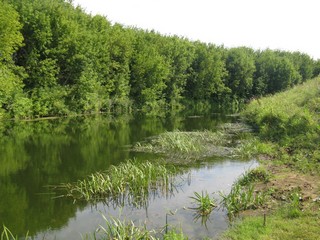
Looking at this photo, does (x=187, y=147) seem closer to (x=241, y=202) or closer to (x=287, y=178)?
(x=287, y=178)

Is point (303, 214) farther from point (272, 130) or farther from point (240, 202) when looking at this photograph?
point (272, 130)

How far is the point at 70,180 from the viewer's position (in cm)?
1470

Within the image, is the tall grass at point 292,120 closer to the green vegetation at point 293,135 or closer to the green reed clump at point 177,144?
the green vegetation at point 293,135

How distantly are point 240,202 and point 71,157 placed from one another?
11423 millimetres

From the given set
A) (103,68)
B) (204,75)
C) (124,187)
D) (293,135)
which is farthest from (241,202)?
(204,75)

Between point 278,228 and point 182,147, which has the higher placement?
point 182,147

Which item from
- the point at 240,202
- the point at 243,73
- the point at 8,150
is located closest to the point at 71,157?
the point at 8,150

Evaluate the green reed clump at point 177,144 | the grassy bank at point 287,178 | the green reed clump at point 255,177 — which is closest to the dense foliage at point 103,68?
the green reed clump at point 177,144

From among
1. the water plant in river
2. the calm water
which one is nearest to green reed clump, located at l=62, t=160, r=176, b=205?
the calm water

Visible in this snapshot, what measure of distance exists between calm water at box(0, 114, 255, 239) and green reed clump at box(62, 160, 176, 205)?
0.54 meters

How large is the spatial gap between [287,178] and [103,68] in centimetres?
4008

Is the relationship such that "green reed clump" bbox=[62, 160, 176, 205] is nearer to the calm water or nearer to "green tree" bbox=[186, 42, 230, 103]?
the calm water

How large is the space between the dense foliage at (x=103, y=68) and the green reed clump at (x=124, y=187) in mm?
23082

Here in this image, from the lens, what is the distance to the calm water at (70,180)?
33.5 ft
